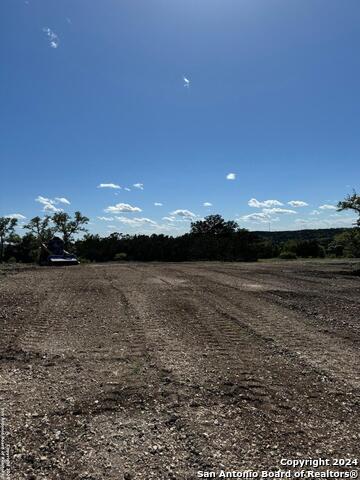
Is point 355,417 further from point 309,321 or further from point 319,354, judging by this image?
point 309,321

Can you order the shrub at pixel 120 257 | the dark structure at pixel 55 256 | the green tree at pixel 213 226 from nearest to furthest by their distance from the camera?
1. the dark structure at pixel 55 256
2. the shrub at pixel 120 257
3. the green tree at pixel 213 226

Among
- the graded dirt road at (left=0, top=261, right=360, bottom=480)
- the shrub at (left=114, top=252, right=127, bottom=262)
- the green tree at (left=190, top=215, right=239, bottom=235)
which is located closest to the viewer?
the graded dirt road at (left=0, top=261, right=360, bottom=480)

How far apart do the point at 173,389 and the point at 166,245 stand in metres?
42.5

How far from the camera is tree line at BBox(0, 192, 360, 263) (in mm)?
45375

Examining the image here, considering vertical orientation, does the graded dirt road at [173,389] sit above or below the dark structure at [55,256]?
below

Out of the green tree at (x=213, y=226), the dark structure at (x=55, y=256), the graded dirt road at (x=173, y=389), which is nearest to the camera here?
the graded dirt road at (x=173, y=389)

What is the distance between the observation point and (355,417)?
385 centimetres

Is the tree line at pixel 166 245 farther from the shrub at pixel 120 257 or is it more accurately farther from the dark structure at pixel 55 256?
the dark structure at pixel 55 256

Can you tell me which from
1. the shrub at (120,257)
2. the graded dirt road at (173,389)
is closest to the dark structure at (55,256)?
the shrub at (120,257)

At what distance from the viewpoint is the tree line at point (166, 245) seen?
45.4 meters

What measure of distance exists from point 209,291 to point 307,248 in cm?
4127

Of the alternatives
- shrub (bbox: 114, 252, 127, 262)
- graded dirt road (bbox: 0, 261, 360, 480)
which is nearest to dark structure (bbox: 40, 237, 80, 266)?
shrub (bbox: 114, 252, 127, 262)

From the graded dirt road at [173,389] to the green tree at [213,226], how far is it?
49895 mm

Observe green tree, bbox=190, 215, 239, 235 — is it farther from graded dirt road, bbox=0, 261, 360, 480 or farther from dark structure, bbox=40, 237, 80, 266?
graded dirt road, bbox=0, 261, 360, 480
